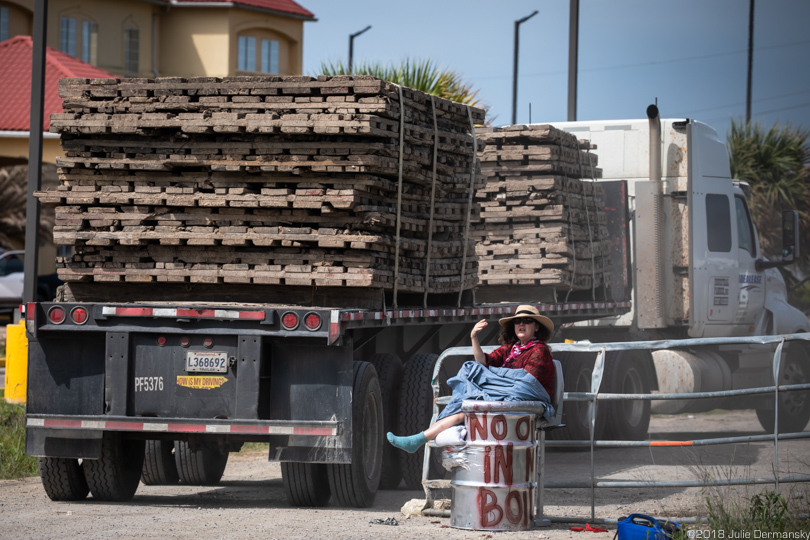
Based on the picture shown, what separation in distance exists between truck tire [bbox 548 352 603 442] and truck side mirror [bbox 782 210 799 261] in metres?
3.28

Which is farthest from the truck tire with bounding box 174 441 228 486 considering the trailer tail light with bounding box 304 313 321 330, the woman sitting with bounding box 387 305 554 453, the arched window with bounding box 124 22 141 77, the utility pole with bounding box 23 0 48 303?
the arched window with bounding box 124 22 141 77

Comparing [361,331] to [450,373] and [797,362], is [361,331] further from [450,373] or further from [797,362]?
[797,362]

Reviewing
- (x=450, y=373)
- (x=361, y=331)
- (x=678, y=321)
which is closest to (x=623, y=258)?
(x=678, y=321)

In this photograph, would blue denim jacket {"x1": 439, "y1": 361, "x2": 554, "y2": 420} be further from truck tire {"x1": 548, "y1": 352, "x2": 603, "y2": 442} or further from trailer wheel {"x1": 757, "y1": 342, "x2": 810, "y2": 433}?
trailer wheel {"x1": 757, "y1": 342, "x2": 810, "y2": 433}

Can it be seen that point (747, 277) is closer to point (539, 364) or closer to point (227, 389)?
point (539, 364)

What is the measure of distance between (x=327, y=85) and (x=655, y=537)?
14.3 ft

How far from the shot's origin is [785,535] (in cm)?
650

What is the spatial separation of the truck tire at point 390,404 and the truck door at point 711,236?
5707 mm

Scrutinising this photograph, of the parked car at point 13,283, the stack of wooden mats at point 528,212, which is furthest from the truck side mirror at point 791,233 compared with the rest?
the parked car at point 13,283

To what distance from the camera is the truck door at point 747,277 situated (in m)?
15.1

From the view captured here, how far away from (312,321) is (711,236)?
778cm

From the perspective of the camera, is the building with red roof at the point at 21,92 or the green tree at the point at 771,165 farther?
the building with red roof at the point at 21,92

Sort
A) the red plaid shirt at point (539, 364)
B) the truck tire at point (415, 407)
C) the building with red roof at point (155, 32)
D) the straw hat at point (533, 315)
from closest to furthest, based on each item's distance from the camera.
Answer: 1. the red plaid shirt at point (539, 364)
2. the straw hat at point (533, 315)
3. the truck tire at point (415, 407)
4. the building with red roof at point (155, 32)

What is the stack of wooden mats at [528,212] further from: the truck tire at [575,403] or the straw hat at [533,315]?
the straw hat at [533,315]
